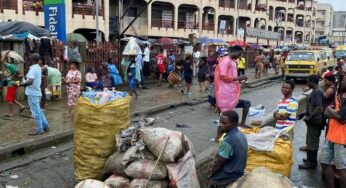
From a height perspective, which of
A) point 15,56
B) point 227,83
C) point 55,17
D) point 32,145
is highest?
point 55,17

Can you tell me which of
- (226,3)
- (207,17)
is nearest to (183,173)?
(207,17)

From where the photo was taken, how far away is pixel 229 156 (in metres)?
4.26

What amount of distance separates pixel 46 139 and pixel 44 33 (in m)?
7.73

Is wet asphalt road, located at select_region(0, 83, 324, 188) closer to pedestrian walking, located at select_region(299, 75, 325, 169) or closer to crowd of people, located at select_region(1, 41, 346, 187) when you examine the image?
pedestrian walking, located at select_region(299, 75, 325, 169)

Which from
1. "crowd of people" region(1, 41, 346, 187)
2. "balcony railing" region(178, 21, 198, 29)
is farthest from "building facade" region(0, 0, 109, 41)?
"crowd of people" region(1, 41, 346, 187)

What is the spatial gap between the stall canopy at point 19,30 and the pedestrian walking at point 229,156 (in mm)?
10620

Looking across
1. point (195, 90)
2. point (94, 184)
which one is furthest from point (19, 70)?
point (94, 184)

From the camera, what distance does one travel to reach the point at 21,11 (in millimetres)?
26188

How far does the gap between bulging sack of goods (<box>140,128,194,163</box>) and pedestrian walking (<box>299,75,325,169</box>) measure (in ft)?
8.70

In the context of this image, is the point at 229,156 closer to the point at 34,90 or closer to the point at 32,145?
the point at 32,145

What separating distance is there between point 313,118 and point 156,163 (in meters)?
3.08

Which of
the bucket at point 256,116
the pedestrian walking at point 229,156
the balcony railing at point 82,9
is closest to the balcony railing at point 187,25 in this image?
the balcony railing at point 82,9

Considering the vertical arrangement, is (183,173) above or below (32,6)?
below

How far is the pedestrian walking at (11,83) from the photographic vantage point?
33.5 ft
